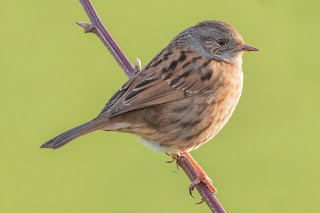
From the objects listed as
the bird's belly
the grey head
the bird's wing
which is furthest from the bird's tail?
the grey head

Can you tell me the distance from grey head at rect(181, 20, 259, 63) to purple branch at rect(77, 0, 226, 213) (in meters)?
0.72

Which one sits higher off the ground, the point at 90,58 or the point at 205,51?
the point at 90,58

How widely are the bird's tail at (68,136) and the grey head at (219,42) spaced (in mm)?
1205

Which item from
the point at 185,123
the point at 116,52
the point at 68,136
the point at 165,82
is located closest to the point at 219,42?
the point at 165,82

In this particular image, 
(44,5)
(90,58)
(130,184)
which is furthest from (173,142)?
(44,5)

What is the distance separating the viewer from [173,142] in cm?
523

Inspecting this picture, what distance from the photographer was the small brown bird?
5.04m

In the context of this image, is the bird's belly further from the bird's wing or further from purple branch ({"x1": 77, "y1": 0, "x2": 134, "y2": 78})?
purple branch ({"x1": 77, "y1": 0, "x2": 134, "y2": 78})

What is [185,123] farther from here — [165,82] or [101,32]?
[101,32]

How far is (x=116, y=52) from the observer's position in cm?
480

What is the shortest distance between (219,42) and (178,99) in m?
0.69

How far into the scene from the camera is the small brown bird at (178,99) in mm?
5035

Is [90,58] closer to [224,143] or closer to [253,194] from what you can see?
[224,143]

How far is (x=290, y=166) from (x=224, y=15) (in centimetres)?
185
